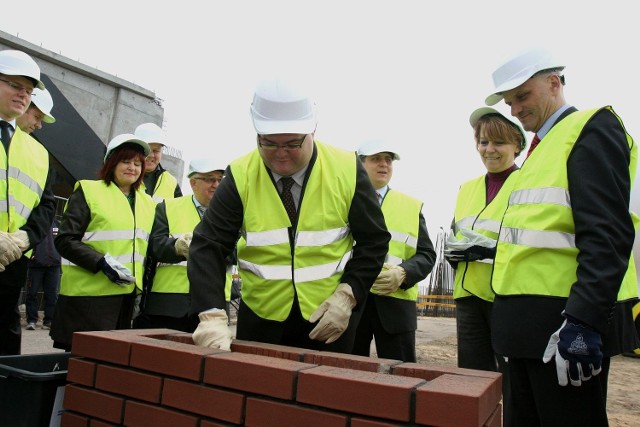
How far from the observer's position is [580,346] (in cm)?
167

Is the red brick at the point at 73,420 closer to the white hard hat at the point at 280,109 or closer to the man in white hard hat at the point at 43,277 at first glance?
the white hard hat at the point at 280,109

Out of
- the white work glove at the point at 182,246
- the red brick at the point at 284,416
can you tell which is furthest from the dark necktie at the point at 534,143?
the white work glove at the point at 182,246

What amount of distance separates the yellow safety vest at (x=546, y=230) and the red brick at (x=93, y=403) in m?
1.51

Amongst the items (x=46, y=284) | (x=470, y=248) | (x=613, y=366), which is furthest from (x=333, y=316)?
(x=613, y=366)

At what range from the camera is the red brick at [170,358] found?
5.59ft

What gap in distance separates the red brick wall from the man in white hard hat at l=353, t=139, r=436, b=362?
1.46 m

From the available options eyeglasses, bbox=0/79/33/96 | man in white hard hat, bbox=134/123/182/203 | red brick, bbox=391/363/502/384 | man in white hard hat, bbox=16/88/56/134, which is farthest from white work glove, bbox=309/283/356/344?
man in white hard hat, bbox=134/123/182/203

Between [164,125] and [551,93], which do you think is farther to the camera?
[164,125]

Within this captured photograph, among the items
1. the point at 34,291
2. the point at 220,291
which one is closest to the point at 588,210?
the point at 220,291

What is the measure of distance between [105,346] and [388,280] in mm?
1853

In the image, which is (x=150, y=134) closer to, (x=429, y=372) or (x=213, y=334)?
(x=213, y=334)

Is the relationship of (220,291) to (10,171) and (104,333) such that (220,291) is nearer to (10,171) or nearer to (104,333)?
(104,333)

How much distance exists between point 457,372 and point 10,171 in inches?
113

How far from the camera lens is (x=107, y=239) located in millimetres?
3447
